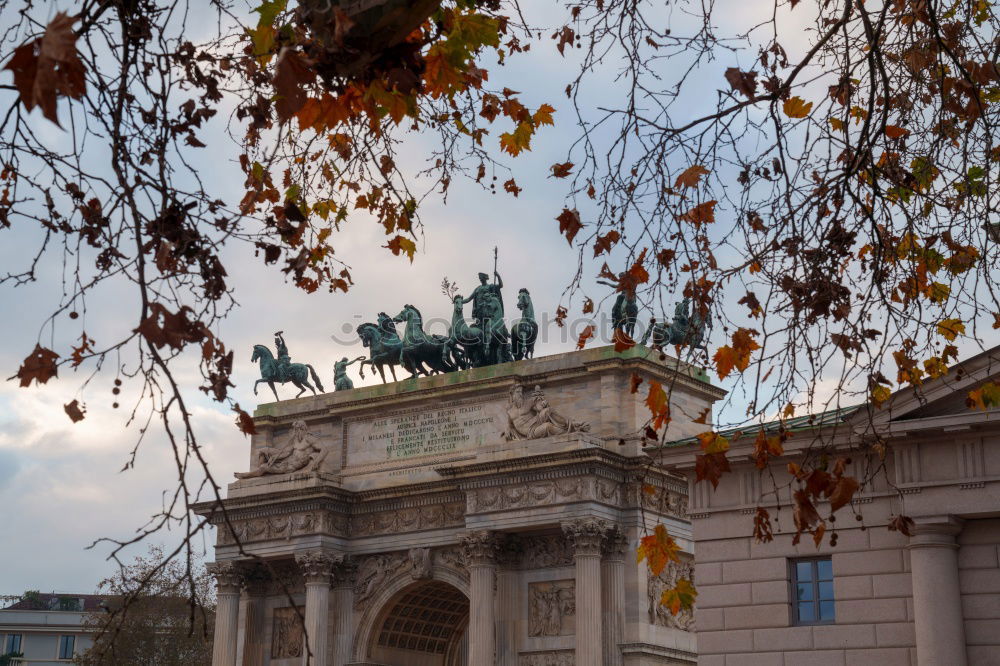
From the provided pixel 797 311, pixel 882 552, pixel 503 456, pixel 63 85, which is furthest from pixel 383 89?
pixel 503 456

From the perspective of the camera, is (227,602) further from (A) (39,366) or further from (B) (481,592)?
(A) (39,366)

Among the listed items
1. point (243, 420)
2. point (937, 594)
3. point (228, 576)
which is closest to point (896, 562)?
point (937, 594)

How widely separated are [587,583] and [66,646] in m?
58.9

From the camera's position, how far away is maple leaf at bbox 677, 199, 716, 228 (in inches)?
416

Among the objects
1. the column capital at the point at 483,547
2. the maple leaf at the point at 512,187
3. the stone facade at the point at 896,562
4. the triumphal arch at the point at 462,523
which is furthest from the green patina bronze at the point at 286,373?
the maple leaf at the point at 512,187

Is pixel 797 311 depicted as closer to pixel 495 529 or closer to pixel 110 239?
pixel 110 239

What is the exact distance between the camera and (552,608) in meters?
40.5

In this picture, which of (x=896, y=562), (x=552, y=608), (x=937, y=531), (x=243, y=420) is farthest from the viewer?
(x=552, y=608)

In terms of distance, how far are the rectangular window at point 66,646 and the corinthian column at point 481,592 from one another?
5502 cm

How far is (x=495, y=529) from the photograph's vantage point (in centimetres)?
4056

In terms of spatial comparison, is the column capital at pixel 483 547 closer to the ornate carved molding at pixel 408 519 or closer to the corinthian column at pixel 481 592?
the corinthian column at pixel 481 592

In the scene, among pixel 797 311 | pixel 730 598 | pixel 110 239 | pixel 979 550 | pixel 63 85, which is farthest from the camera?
pixel 730 598

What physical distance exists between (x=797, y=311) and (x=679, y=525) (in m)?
31.1

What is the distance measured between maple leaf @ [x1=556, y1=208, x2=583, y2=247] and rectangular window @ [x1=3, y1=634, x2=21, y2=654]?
85.0 meters
